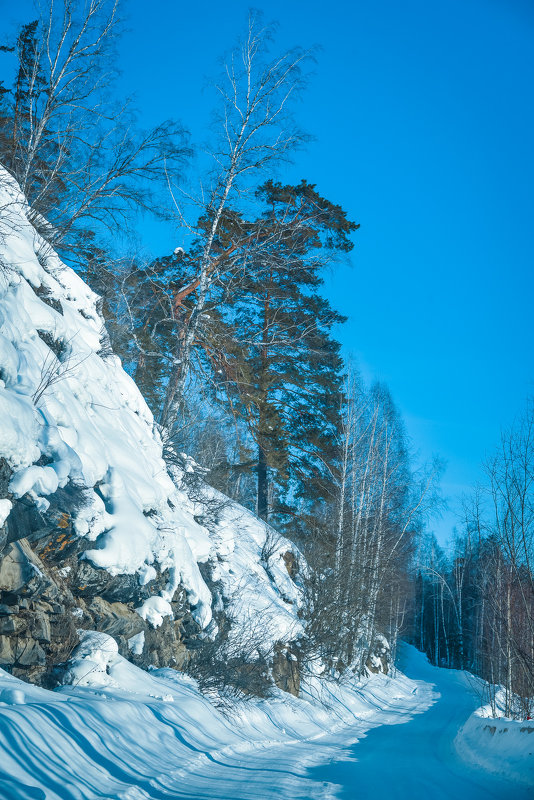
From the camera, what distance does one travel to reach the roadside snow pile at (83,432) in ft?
21.3

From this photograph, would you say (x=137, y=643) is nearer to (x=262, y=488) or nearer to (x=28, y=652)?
(x=28, y=652)

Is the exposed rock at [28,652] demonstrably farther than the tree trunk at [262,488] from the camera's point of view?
No

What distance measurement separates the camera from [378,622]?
23828 mm

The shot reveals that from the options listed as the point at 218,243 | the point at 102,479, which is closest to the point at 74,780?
the point at 102,479

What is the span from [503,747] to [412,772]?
4.28 feet

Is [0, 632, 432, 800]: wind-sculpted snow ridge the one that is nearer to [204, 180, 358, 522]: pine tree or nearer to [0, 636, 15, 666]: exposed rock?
[0, 636, 15, 666]: exposed rock

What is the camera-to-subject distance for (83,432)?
7723mm

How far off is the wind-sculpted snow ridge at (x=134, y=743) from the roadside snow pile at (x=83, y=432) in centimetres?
129

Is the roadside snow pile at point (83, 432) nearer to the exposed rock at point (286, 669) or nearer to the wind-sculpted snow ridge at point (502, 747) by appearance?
the exposed rock at point (286, 669)

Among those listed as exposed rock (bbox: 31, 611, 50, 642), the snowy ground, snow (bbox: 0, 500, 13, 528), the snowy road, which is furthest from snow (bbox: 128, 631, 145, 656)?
snow (bbox: 0, 500, 13, 528)

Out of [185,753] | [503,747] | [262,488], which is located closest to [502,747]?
[503,747]

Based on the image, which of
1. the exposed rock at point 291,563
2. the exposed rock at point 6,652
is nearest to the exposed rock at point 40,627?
the exposed rock at point 6,652

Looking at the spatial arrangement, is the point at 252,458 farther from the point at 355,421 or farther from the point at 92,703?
the point at 92,703

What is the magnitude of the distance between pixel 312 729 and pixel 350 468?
1220 centimetres
